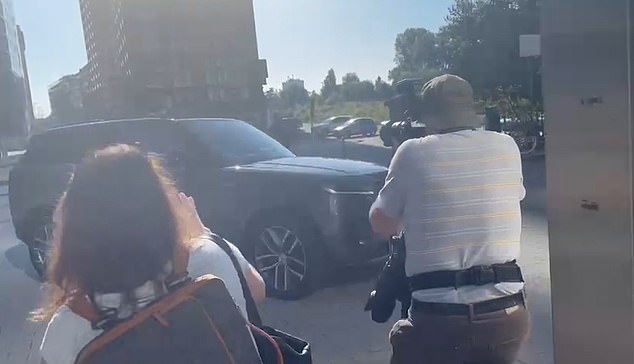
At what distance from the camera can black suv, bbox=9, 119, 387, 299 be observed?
4414mm

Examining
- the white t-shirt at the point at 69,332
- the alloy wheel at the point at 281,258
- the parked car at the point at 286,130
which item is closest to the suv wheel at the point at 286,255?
the alloy wheel at the point at 281,258

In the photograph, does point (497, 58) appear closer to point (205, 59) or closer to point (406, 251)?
point (406, 251)

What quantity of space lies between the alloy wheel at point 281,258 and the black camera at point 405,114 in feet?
7.35

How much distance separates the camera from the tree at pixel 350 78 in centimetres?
253

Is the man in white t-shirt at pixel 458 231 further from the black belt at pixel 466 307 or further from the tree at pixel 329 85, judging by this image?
the tree at pixel 329 85

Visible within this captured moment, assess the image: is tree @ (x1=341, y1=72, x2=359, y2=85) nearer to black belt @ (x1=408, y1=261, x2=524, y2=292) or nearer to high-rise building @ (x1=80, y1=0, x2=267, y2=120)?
high-rise building @ (x1=80, y1=0, x2=267, y2=120)

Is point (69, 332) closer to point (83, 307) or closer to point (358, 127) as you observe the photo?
point (83, 307)

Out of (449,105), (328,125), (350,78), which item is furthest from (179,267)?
(328,125)

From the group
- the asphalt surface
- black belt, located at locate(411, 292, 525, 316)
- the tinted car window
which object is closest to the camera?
black belt, located at locate(411, 292, 525, 316)

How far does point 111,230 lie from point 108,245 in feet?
0.11

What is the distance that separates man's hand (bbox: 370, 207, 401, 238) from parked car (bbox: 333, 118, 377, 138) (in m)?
0.88

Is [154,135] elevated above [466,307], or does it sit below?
above

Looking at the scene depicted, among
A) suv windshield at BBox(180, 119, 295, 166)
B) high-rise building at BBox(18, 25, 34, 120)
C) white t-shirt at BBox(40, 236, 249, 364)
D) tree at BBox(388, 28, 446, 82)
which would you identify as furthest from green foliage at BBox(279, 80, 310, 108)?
suv windshield at BBox(180, 119, 295, 166)

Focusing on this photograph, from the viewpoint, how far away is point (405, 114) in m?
2.15
